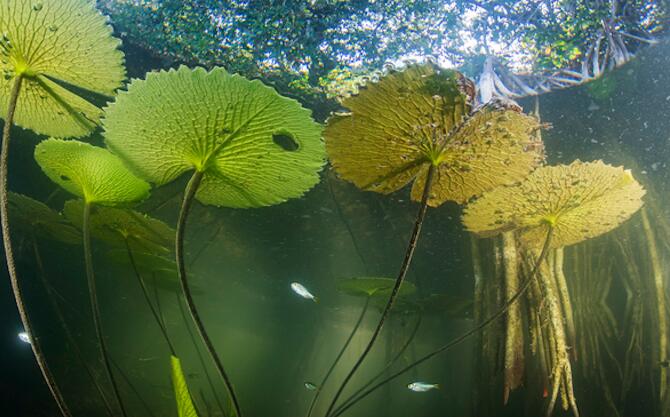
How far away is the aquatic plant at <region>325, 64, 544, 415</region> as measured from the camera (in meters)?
1.46

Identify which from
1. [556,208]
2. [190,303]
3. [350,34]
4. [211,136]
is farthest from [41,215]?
[556,208]

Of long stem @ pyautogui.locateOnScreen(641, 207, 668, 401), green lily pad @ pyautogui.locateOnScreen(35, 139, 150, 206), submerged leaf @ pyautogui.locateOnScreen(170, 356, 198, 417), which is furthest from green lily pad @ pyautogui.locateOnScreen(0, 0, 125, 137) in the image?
long stem @ pyautogui.locateOnScreen(641, 207, 668, 401)

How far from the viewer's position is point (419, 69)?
4.49 feet

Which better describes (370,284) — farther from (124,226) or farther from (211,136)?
(211,136)

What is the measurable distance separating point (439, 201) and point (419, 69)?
1.01 meters

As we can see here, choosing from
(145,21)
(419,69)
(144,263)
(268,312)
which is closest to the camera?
(419,69)

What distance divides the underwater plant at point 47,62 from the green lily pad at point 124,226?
118 cm

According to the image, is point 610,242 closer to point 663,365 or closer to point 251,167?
point 663,365

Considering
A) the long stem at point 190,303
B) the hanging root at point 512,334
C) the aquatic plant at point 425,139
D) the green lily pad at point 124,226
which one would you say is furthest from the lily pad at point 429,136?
the green lily pad at point 124,226

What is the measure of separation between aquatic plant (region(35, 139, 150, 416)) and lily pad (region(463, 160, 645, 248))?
2002 mm

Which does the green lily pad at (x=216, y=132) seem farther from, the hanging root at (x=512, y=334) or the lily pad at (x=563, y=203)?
the hanging root at (x=512, y=334)

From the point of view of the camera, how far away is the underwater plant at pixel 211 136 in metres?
1.43

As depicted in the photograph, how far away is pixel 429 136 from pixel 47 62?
1677 mm

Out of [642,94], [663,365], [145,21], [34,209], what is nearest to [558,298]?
[663,365]
